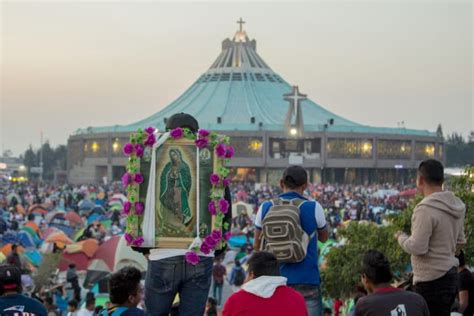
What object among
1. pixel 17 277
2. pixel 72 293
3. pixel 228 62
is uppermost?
pixel 228 62

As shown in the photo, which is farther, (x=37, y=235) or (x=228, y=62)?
(x=228, y=62)

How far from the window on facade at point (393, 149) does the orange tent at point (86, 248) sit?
60189mm

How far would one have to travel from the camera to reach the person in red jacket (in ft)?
13.5

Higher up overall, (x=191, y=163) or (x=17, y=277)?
(x=191, y=163)

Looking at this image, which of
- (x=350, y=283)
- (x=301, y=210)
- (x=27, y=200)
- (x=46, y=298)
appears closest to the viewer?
(x=301, y=210)

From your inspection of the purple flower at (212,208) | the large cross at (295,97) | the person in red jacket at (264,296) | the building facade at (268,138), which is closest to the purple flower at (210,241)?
the purple flower at (212,208)

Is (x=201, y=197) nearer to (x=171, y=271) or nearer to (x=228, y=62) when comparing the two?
(x=171, y=271)

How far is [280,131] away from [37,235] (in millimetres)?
50338

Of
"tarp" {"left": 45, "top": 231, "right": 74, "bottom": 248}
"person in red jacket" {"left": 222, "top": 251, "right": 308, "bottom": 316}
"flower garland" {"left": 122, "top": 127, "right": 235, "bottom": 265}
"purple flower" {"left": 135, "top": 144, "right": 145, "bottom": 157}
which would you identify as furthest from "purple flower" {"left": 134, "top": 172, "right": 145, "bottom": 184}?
"tarp" {"left": 45, "top": 231, "right": 74, "bottom": 248}

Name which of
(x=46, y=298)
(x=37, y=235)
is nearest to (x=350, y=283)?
(x=46, y=298)

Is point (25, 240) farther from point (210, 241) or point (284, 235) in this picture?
point (210, 241)

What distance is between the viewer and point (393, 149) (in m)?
78.1

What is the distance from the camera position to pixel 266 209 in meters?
5.02

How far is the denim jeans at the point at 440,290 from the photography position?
4.98 m
